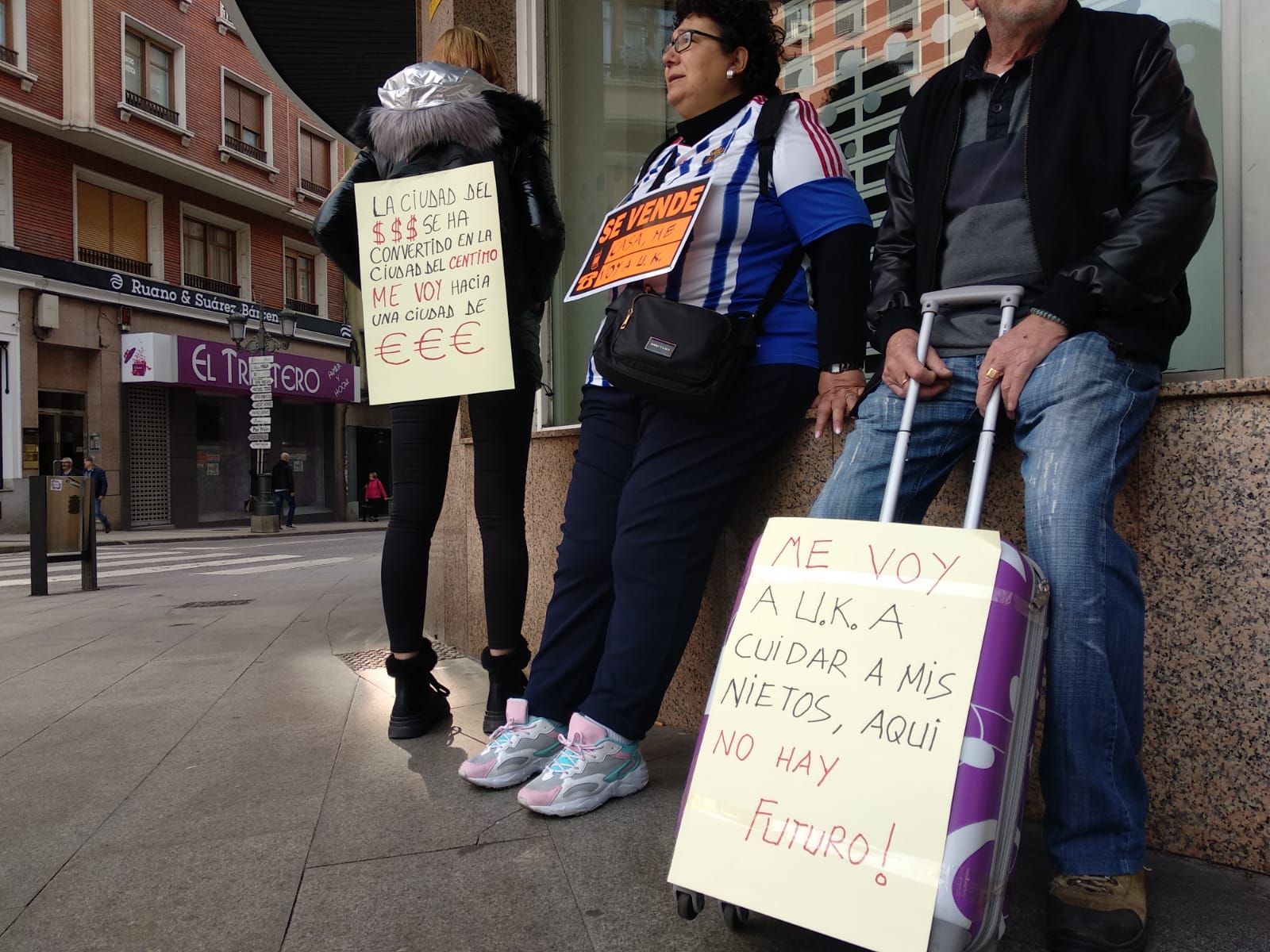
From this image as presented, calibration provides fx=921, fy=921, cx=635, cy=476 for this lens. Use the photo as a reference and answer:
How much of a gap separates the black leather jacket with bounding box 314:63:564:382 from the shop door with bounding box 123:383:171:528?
65.4 feet

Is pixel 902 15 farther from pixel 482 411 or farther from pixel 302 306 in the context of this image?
pixel 302 306

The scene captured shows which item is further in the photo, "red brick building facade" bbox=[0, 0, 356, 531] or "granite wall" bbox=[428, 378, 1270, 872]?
"red brick building facade" bbox=[0, 0, 356, 531]

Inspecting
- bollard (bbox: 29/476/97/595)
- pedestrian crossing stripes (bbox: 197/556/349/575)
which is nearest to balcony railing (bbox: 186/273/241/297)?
pedestrian crossing stripes (bbox: 197/556/349/575)

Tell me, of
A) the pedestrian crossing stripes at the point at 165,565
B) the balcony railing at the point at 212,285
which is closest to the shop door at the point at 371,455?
the balcony railing at the point at 212,285

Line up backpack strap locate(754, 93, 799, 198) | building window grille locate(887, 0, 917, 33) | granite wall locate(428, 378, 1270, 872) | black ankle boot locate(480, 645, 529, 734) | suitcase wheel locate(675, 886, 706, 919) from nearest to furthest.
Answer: suitcase wheel locate(675, 886, 706, 919), granite wall locate(428, 378, 1270, 872), backpack strap locate(754, 93, 799, 198), black ankle boot locate(480, 645, 529, 734), building window grille locate(887, 0, 917, 33)

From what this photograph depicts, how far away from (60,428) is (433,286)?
19528mm

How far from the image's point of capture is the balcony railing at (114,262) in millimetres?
19188

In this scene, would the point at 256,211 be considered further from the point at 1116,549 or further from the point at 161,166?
the point at 1116,549

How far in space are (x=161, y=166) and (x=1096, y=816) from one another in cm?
2338

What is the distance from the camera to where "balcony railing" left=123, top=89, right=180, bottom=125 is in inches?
781

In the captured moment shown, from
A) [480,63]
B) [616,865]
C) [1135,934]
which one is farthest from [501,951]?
[480,63]

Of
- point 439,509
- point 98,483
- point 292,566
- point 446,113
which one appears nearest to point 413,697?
point 439,509

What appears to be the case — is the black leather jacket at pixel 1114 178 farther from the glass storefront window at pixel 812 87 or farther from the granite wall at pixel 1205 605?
the glass storefront window at pixel 812 87

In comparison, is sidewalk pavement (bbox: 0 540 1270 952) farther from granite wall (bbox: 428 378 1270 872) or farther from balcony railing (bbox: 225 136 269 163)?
balcony railing (bbox: 225 136 269 163)
